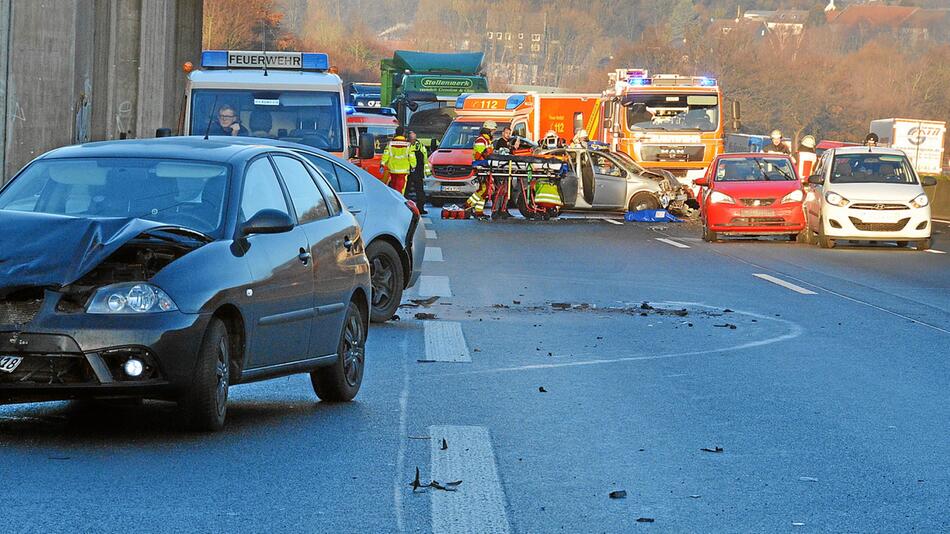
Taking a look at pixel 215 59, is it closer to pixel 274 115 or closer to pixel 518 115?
pixel 274 115

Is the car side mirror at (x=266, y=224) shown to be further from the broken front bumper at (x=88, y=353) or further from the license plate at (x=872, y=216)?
the license plate at (x=872, y=216)

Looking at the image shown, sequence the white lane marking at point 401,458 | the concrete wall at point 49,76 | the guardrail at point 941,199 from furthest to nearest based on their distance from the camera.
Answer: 1. the guardrail at point 941,199
2. the concrete wall at point 49,76
3. the white lane marking at point 401,458

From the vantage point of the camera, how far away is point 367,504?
684 centimetres

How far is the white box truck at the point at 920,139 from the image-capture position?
7638 centimetres

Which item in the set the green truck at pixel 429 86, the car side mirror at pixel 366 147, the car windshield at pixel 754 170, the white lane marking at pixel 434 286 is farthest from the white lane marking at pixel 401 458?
the green truck at pixel 429 86

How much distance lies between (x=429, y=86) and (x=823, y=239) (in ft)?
94.1

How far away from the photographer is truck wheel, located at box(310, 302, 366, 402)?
972 cm

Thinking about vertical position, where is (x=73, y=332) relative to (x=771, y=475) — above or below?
above

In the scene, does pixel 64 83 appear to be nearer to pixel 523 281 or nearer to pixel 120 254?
pixel 523 281

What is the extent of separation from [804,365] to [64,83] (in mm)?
15231

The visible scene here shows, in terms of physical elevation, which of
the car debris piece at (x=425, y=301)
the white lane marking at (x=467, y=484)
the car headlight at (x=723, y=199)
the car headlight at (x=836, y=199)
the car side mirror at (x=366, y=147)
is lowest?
the car debris piece at (x=425, y=301)

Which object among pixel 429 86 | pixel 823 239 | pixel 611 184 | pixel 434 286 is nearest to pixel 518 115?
pixel 429 86

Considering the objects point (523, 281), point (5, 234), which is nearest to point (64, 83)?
point (523, 281)

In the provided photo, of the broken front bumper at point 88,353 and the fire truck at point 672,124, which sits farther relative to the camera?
the fire truck at point 672,124
